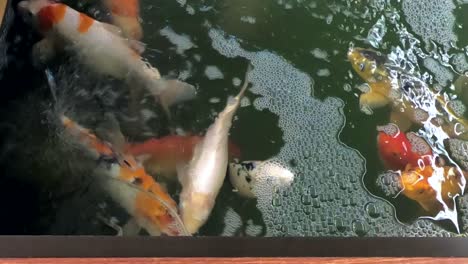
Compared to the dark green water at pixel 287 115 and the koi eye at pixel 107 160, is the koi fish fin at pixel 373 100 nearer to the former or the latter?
the dark green water at pixel 287 115

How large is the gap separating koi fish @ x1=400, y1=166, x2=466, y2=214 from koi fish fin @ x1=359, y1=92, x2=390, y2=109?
0.16m

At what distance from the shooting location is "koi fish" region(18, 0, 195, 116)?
1.12m

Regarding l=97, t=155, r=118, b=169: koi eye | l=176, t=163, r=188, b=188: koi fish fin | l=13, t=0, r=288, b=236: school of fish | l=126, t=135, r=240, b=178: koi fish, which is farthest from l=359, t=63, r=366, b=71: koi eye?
l=97, t=155, r=118, b=169: koi eye

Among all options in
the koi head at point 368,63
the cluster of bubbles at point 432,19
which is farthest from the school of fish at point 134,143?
the cluster of bubbles at point 432,19

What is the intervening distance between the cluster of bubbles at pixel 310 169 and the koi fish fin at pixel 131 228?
0.76ft

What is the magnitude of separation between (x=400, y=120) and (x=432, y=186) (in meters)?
0.16

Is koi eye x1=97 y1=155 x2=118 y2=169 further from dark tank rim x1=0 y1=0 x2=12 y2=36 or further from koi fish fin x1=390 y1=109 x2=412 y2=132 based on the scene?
koi fish fin x1=390 y1=109 x2=412 y2=132

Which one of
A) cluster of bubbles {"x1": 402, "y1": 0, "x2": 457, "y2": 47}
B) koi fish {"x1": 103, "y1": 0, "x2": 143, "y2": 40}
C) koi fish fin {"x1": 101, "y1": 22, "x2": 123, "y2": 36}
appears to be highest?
cluster of bubbles {"x1": 402, "y1": 0, "x2": 457, "y2": 47}

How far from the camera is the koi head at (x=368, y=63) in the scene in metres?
1.21

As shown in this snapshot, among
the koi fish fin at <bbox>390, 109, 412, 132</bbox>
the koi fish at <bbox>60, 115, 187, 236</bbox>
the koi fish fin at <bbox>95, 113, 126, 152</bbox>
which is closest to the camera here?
the koi fish at <bbox>60, 115, 187, 236</bbox>

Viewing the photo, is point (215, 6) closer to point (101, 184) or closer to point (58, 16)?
point (58, 16)

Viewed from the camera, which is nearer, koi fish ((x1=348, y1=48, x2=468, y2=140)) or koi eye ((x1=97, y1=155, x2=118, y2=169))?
koi eye ((x1=97, y1=155, x2=118, y2=169))

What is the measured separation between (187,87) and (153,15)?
0.70 ft

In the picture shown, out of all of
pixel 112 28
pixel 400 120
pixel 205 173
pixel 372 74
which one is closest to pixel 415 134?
pixel 400 120
